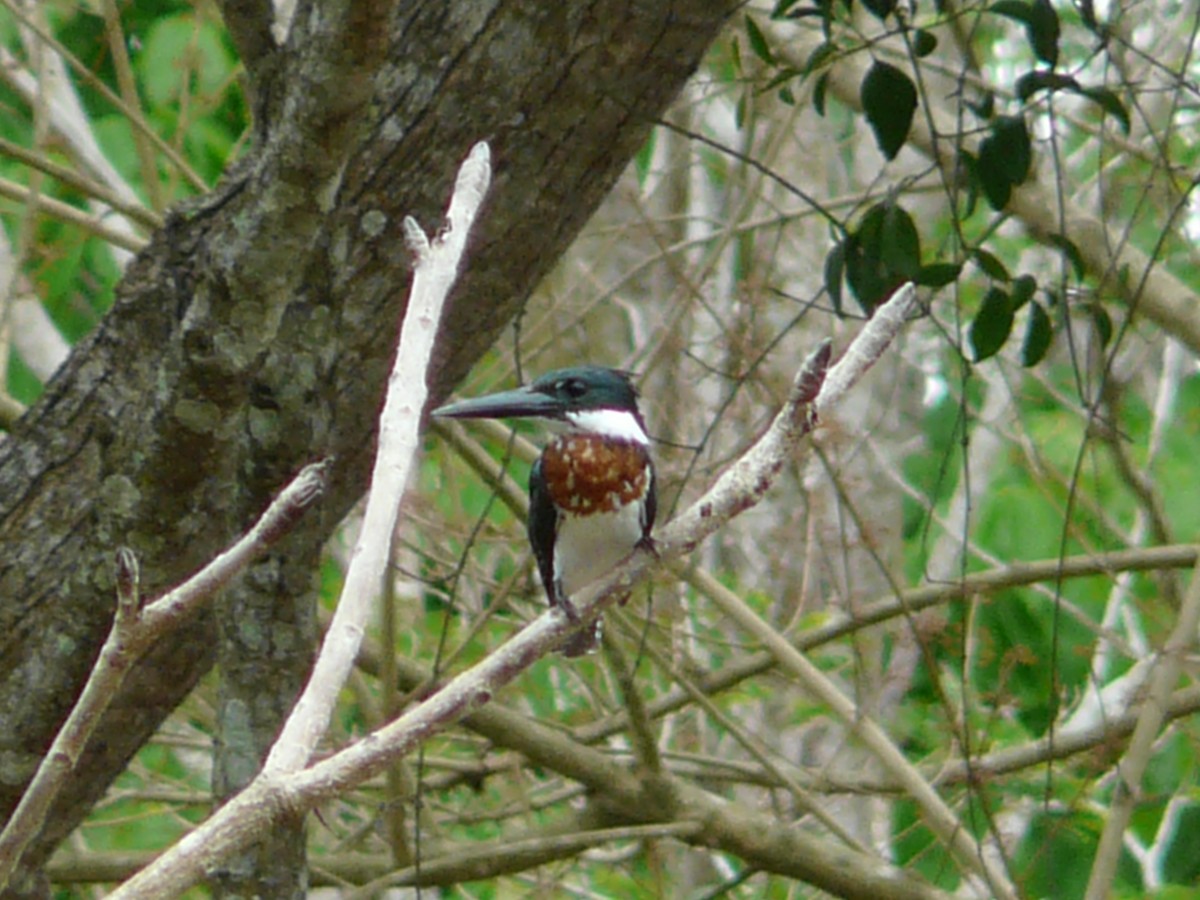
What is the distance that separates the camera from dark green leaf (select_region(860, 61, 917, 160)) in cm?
272

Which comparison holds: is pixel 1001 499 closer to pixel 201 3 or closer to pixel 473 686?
pixel 201 3

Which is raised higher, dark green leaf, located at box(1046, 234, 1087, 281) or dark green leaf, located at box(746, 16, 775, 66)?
dark green leaf, located at box(746, 16, 775, 66)

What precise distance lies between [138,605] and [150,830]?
3.79 m

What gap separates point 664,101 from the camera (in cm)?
258

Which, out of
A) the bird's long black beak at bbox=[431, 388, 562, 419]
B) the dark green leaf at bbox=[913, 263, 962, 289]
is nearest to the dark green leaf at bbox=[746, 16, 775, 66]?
the dark green leaf at bbox=[913, 263, 962, 289]

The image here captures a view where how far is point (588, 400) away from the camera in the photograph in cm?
289

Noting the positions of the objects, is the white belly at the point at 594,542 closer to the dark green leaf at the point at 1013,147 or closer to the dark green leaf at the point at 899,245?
the dark green leaf at the point at 899,245

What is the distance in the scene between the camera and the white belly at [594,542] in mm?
2938

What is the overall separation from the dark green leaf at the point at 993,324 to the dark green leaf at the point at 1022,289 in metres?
0.01

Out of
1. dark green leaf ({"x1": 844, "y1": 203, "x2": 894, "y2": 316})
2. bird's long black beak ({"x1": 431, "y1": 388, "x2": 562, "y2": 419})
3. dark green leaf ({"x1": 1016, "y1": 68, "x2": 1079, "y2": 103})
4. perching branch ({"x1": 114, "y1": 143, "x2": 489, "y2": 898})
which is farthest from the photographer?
dark green leaf ({"x1": 844, "y1": 203, "x2": 894, "y2": 316})

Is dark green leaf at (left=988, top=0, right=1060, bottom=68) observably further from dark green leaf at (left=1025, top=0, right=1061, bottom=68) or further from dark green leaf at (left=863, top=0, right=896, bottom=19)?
dark green leaf at (left=863, top=0, right=896, bottom=19)

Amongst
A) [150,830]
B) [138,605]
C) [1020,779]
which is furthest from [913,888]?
[138,605]

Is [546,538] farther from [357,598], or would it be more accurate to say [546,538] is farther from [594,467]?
[357,598]

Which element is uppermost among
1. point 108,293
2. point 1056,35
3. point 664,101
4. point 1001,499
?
point 108,293
